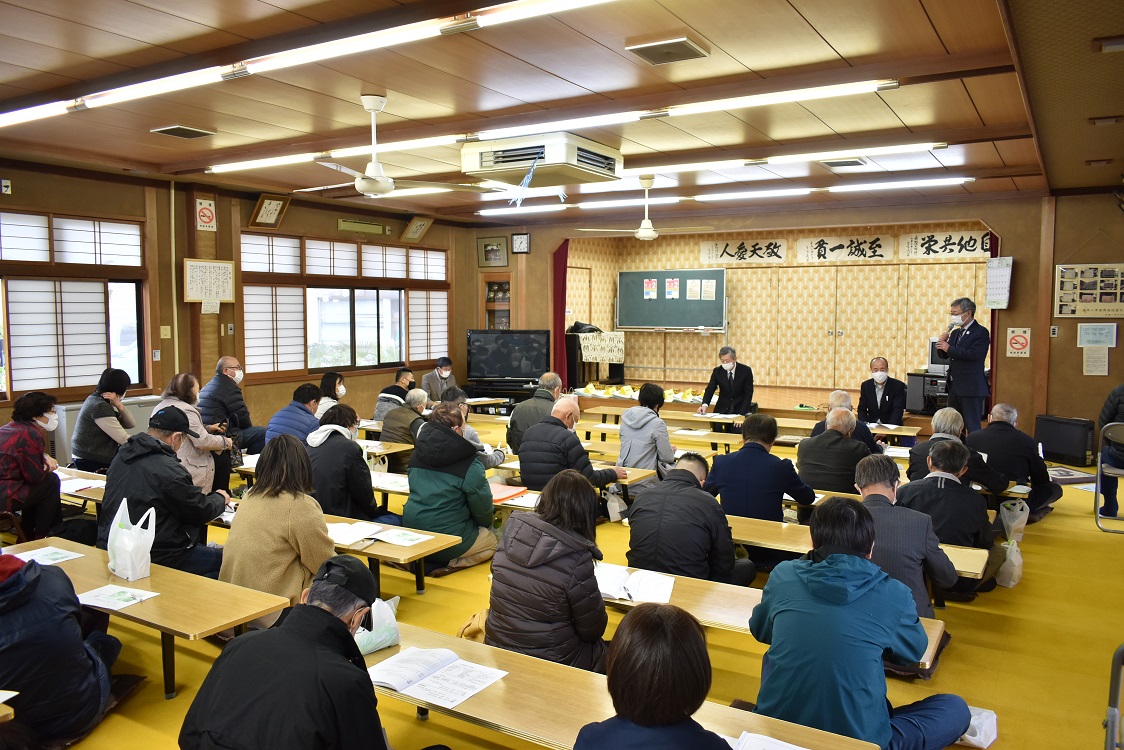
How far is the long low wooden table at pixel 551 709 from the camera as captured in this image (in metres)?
2.36

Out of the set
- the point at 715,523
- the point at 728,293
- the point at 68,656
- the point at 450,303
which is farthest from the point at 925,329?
the point at 68,656

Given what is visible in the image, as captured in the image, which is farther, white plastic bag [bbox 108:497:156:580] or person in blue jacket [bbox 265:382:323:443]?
person in blue jacket [bbox 265:382:323:443]

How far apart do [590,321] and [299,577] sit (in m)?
10.8

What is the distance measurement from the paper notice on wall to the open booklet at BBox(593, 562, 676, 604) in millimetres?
8242

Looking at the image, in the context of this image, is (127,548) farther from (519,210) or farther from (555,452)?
(519,210)

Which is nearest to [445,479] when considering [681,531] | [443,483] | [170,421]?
[443,483]

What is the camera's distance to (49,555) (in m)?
4.04

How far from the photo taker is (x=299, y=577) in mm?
3883

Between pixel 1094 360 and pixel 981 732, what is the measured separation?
7931 millimetres

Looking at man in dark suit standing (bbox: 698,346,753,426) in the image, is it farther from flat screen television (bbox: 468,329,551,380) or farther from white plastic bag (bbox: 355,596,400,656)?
white plastic bag (bbox: 355,596,400,656)

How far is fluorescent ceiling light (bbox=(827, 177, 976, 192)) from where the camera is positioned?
8.84 m

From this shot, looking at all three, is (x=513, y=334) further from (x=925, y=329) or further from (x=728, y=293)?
(x=925, y=329)

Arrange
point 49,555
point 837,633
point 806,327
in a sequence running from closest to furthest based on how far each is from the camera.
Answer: point 837,633
point 49,555
point 806,327

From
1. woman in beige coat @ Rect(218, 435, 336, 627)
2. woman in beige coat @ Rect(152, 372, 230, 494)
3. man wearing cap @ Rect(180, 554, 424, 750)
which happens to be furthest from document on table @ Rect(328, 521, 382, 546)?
man wearing cap @ Rect(180, 554, 424, 750)
